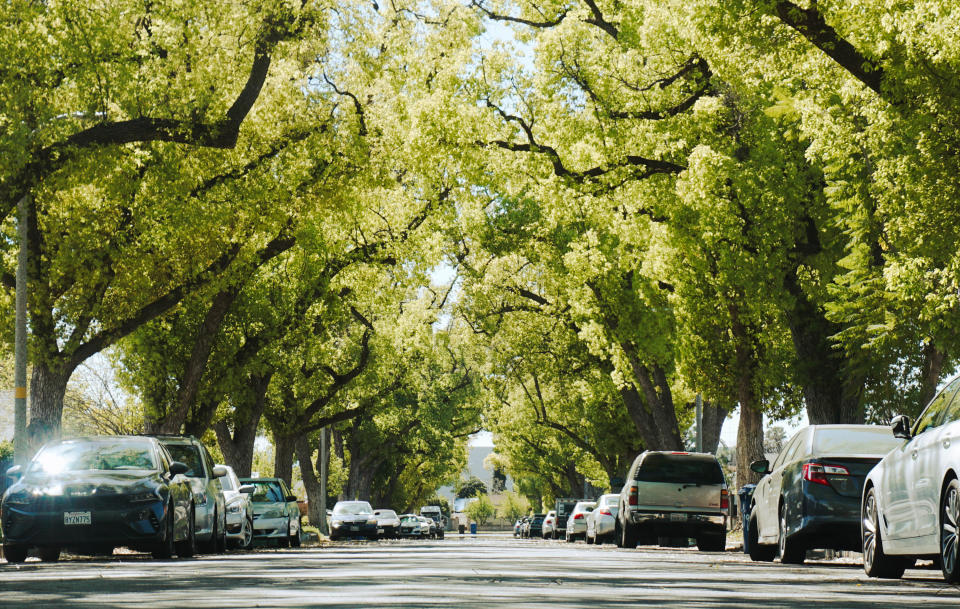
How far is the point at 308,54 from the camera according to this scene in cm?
2553

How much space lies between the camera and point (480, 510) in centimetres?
17225

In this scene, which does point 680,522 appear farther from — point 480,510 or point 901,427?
point 480,510

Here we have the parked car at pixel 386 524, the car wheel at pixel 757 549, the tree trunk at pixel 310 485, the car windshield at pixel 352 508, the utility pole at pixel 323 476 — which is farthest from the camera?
the tree trunk at pixel 310 485

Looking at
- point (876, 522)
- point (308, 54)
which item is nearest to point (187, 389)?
point (308, 54)

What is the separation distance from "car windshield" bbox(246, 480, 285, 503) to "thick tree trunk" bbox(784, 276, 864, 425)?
1265 centimetres

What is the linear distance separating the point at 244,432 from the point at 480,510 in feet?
444

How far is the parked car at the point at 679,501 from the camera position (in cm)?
2452

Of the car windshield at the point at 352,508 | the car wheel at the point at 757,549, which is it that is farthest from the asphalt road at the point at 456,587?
the car windshield at the point at 352,508

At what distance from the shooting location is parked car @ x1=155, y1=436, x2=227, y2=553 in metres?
20.3

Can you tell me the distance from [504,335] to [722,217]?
25.4 metres

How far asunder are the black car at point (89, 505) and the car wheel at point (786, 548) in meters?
7.86

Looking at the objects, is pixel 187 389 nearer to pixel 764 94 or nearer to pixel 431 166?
pixel 431 166

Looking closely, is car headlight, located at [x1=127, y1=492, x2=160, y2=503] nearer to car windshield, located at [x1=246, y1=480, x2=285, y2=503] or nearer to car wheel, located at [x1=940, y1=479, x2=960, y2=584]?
car wheel, located at [x1=940, y1=479, x2=960, y2=584]

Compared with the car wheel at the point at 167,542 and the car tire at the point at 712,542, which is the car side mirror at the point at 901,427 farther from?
the car tire at the point at 712,542
